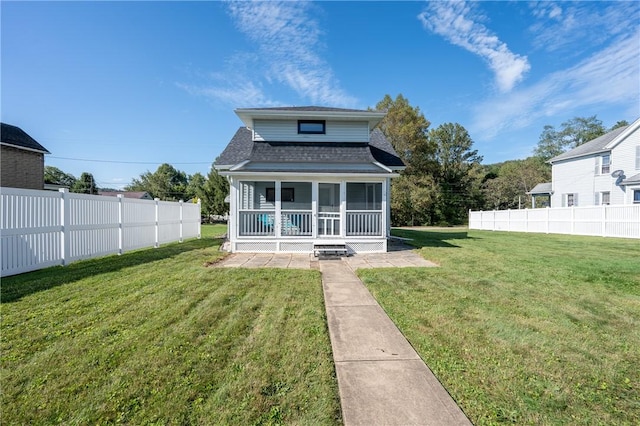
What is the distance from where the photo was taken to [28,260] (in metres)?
6.38

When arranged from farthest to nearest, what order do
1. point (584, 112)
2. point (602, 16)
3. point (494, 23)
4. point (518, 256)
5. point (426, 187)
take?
1. point (584, 112)
2. point (426, 187)
3. point (494, 23)
4. point (602, 16)
5. point (518, 256)

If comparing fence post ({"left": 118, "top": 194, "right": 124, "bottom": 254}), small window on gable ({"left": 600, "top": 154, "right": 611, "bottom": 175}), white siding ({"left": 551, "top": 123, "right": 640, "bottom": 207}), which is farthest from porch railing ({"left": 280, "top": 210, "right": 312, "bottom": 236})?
small window on gable ({"left": 600, "top": 154, "right": 611, "bottom": 175})

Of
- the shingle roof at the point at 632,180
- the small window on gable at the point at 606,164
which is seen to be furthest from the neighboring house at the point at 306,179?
the small window on gable at the point at 606,164

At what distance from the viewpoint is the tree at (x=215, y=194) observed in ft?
117

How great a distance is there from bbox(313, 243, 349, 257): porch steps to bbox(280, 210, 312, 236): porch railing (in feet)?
2.50

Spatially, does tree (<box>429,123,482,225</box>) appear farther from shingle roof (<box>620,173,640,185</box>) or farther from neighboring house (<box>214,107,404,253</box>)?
neighboring house (<box>214,107,404,253</box>)

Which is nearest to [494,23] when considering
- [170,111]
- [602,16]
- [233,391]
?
[602,16]

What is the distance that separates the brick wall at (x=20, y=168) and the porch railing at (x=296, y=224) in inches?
711

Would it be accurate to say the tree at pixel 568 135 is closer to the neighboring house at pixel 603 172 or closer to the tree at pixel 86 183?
the neighboring house at pixel 603 172

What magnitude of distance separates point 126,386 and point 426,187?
36285 mm

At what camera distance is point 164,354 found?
2.99 m

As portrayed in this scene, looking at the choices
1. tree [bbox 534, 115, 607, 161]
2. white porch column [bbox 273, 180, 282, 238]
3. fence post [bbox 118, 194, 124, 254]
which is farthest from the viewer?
tree [bbox 534, 115, 607, 161]

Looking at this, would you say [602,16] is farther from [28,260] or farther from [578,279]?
[28,260]

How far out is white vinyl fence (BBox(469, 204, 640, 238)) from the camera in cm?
1464
